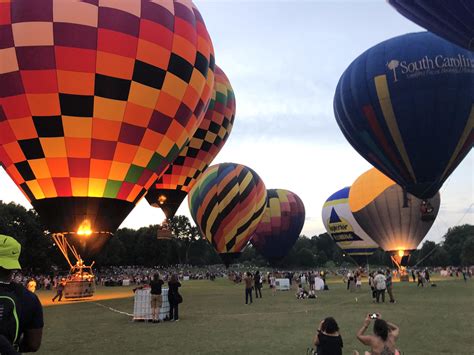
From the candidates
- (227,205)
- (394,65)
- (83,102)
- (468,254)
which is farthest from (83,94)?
(468,254)

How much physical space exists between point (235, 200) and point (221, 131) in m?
7.95

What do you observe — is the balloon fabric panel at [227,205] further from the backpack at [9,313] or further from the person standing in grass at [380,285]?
the backpack at [9,313]

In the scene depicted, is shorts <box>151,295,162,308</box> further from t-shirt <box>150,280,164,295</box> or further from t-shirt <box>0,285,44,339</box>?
t-shirt <box>0,285,44,339</box>

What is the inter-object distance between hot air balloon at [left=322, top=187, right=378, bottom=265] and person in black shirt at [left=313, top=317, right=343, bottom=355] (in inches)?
1568

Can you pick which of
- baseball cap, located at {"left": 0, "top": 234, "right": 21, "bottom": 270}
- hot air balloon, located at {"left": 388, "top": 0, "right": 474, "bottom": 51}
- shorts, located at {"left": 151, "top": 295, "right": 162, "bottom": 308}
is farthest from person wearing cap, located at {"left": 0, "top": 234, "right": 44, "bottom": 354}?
hot air balloon, located at {"left": 388, "top": 0, "right": 474, "bottom": 51}

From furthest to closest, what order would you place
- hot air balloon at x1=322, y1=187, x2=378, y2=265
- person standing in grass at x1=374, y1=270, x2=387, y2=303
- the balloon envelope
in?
hot air balloon at x1=322, y1=187, x2=378, y2=265, the balloon envelope, person standing in grass at x1=374, y1=270, x2=387, y2=303

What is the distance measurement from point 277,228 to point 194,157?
24.3 metres

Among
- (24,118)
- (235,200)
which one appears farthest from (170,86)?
(235,200)

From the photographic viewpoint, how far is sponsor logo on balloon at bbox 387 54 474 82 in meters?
20.8

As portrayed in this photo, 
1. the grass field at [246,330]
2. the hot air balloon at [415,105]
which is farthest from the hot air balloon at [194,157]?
the grass field at [246,330]

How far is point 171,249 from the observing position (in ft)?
319

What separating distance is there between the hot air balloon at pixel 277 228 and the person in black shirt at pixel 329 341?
137ft

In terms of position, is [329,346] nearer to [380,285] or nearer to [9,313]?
[9,313]

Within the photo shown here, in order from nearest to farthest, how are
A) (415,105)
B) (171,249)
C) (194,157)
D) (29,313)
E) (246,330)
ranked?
(29,313), (246,330), (415,105), (194,157), (171,249)
